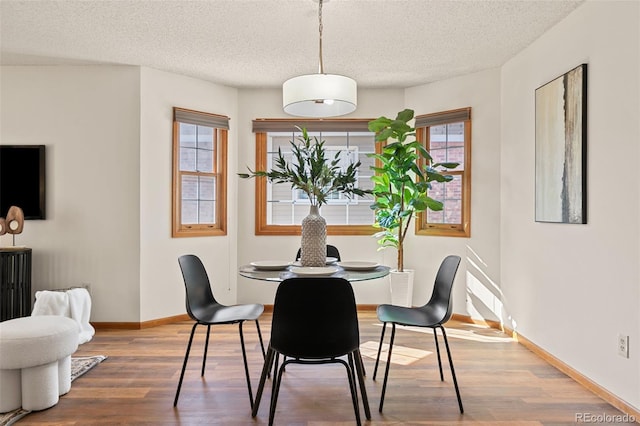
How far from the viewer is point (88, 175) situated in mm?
4316

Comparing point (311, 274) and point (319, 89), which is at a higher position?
point (319, 89)

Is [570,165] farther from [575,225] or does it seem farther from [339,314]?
[339,314]

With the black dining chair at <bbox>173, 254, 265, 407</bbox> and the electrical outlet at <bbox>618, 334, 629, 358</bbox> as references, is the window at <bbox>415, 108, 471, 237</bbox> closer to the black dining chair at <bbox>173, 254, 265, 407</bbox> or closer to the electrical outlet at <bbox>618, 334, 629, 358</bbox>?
the electrical outlet at <bbox>618, 334, 629, 358</bbox>

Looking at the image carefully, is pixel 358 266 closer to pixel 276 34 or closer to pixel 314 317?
pixel 314 317

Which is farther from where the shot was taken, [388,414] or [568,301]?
[568,301]

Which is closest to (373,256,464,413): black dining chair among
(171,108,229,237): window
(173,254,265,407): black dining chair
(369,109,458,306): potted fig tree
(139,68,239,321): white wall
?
(173,254,265,407): black dining chair

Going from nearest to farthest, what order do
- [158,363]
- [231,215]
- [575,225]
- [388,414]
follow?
[388,414]
[575,225]
[158,363]
[231,215]


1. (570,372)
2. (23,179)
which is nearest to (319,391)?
(570,372)

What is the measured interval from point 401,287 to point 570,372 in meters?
1.78

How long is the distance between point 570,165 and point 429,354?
1.78m

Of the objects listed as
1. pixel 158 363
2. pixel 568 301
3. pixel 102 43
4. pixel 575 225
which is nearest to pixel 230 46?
pixel 102 43

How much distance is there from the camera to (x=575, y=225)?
300cm

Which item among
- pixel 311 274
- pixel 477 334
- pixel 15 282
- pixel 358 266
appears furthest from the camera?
pixel 477 334

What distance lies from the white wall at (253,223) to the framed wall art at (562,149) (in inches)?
76.1
